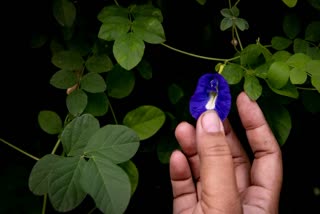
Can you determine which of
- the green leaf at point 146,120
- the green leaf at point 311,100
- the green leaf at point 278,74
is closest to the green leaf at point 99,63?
the green leaf at point 146,120

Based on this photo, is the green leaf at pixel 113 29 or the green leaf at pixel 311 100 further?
the green leaf at pixel 311 100

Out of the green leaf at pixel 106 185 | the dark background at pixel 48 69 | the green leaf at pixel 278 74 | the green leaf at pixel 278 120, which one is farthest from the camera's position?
the dark background at pixel 48 69

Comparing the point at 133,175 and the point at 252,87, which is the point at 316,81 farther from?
the point at 133,175

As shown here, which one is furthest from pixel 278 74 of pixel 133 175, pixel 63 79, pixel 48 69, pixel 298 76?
pixel 48 69

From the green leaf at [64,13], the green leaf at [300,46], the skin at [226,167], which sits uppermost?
the green leaf at [64,13]

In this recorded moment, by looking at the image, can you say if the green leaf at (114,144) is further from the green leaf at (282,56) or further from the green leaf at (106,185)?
the green leaf at (282,56)

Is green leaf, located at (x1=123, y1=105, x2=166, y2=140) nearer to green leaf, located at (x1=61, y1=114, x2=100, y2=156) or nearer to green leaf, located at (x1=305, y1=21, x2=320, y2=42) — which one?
green leaf, located at (x1=61, y1=114, x2=100, y2=156)

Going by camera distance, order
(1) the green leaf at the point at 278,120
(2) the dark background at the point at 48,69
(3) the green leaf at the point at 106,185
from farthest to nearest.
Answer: (2) the dark background at the point at 48,69 → (1) the green leaf at the point at 278,120 → (3) the green leaf at the point at 106,185
